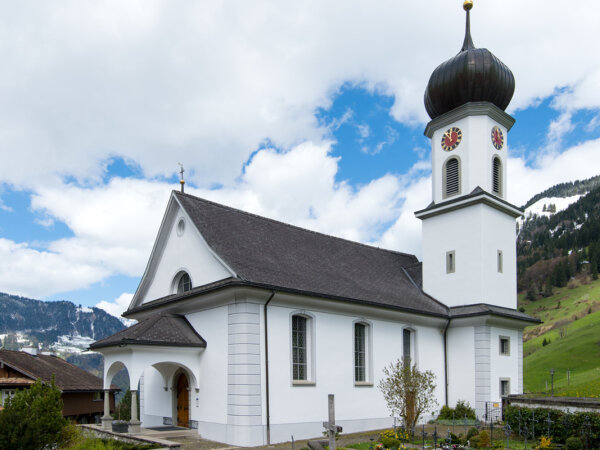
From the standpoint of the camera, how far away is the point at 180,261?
21234 mm

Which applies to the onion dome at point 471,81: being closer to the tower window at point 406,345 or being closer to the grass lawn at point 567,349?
the tower window at point 406,345

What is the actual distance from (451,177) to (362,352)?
1023 cm

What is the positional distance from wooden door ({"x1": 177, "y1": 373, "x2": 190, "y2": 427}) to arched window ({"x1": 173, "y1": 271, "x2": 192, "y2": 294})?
3.13 metres

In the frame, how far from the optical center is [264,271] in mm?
18828

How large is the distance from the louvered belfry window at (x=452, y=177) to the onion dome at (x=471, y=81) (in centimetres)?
263

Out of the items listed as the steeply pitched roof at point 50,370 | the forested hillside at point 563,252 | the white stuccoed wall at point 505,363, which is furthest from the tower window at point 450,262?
the forested hillside at point 563,252

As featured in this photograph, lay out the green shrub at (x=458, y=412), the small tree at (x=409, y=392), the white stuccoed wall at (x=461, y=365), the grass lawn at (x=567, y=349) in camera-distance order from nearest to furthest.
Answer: the small tree at (x=409, y=392), the green shrub at (x=458, y=412), the white stuccoed wall at (x=461, y=365), the grass lawn at (x=567, y=349)

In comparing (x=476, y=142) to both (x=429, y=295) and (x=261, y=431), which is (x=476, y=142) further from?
(x=261, y=431)

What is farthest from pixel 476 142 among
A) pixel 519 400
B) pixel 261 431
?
pixel 261 431

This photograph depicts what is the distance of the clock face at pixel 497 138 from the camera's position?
26.6 m

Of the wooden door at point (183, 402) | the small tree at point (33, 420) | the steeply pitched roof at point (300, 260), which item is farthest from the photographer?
the wooden door at point (183, 402)

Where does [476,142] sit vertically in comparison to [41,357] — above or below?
above

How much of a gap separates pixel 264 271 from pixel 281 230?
17.9 feet

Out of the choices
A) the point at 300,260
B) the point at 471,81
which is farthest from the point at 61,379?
the point at 471,81
